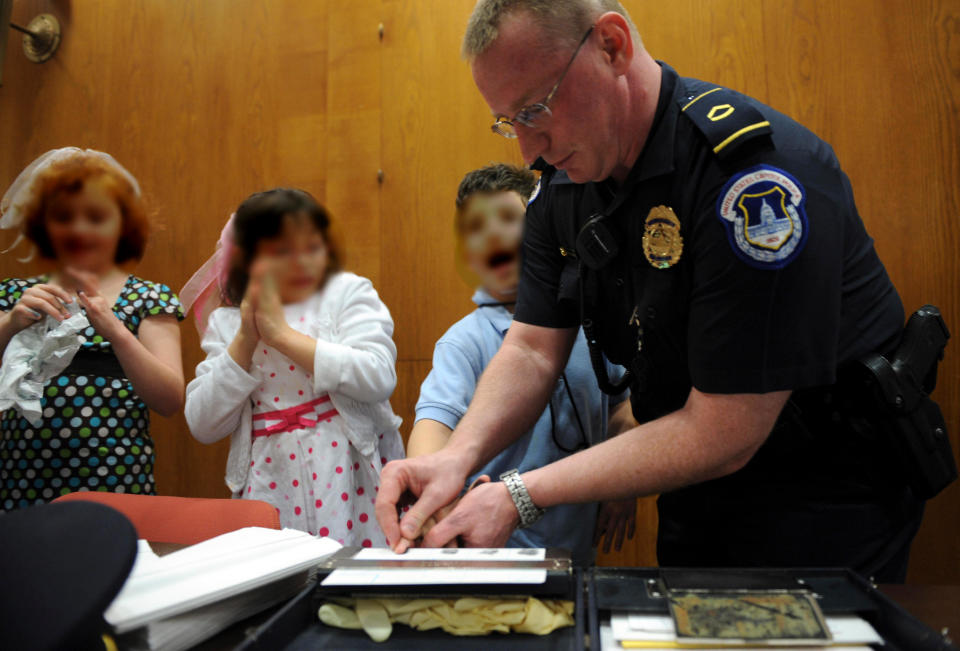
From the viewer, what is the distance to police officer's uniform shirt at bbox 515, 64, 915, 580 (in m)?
0.77

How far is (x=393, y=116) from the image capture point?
7.90 ft

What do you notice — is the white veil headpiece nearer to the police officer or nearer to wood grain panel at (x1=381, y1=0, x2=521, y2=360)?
wood grain panel at (x1=381, y1=0, x2=521, y2=360)

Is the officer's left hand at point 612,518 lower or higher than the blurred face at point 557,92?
lower

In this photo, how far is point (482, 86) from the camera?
93 cm

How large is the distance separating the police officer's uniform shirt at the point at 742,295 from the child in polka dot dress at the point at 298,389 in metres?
0.60

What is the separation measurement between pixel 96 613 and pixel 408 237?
199 cm

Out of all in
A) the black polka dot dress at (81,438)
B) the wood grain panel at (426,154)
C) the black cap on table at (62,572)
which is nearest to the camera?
the black cap on table at (62,572)

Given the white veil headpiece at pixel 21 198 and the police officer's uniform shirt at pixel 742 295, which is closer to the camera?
the police officer's uniform shirt at pixel 742 295

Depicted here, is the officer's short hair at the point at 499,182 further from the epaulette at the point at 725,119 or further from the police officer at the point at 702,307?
the epaulette at the point at 725,119

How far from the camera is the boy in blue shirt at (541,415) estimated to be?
4.30 ft

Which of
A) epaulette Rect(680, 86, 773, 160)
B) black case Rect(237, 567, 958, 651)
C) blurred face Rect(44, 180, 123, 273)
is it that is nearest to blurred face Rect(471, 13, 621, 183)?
epaulette Rect(680, 86, 773, 160)

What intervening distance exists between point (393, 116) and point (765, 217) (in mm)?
1865

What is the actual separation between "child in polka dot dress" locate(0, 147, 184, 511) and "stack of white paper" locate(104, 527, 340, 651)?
1085 millimetres

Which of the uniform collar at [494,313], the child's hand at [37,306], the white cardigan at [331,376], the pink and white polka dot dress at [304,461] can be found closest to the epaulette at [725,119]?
the uniform collar at [494,313]
